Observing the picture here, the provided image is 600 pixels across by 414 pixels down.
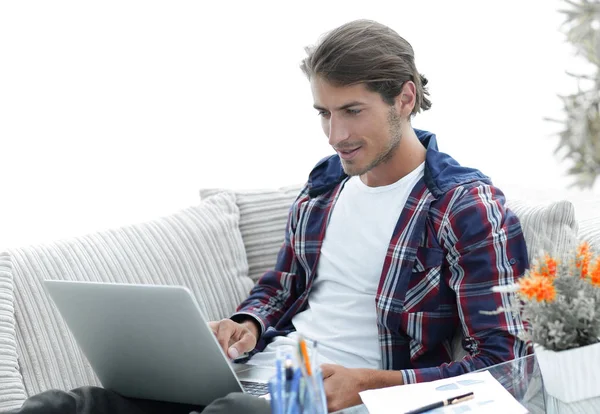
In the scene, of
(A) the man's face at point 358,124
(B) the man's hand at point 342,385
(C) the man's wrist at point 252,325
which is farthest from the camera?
(C) the man's wrist at point 252,325

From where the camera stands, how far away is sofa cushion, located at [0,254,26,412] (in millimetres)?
1655

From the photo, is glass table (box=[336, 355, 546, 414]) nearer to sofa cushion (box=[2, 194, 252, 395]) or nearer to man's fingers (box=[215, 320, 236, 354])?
man's fingers (box=[215, 320, 236, 354])

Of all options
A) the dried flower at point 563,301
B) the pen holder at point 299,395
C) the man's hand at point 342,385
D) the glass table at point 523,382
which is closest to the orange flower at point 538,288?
the dried flower at point 563,301

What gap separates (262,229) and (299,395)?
1.26 m

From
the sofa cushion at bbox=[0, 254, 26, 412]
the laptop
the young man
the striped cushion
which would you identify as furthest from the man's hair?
the sofa cushion at bbox=[0, 254, 26, 412]

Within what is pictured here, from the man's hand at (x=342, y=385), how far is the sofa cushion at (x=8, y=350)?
700mm

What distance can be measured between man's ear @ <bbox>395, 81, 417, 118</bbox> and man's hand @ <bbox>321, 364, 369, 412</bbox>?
650 mm

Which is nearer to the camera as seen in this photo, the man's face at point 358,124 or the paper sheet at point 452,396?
the paper sheet at point 452,396

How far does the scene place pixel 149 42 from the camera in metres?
2.68

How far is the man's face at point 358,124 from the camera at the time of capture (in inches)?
68.8

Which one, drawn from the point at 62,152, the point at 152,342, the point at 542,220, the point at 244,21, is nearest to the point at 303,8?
the point at 244,21

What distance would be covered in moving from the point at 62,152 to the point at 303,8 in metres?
1.05

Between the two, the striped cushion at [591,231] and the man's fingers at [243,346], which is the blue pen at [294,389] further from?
the striped cushion at [591,231]

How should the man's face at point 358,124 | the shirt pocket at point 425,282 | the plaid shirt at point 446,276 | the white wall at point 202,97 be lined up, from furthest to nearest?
the white wall at point 202,97 < the man's face at point 358,124 < the shirt pocket at point 425,282 < the plaid shirt at point 446,276
